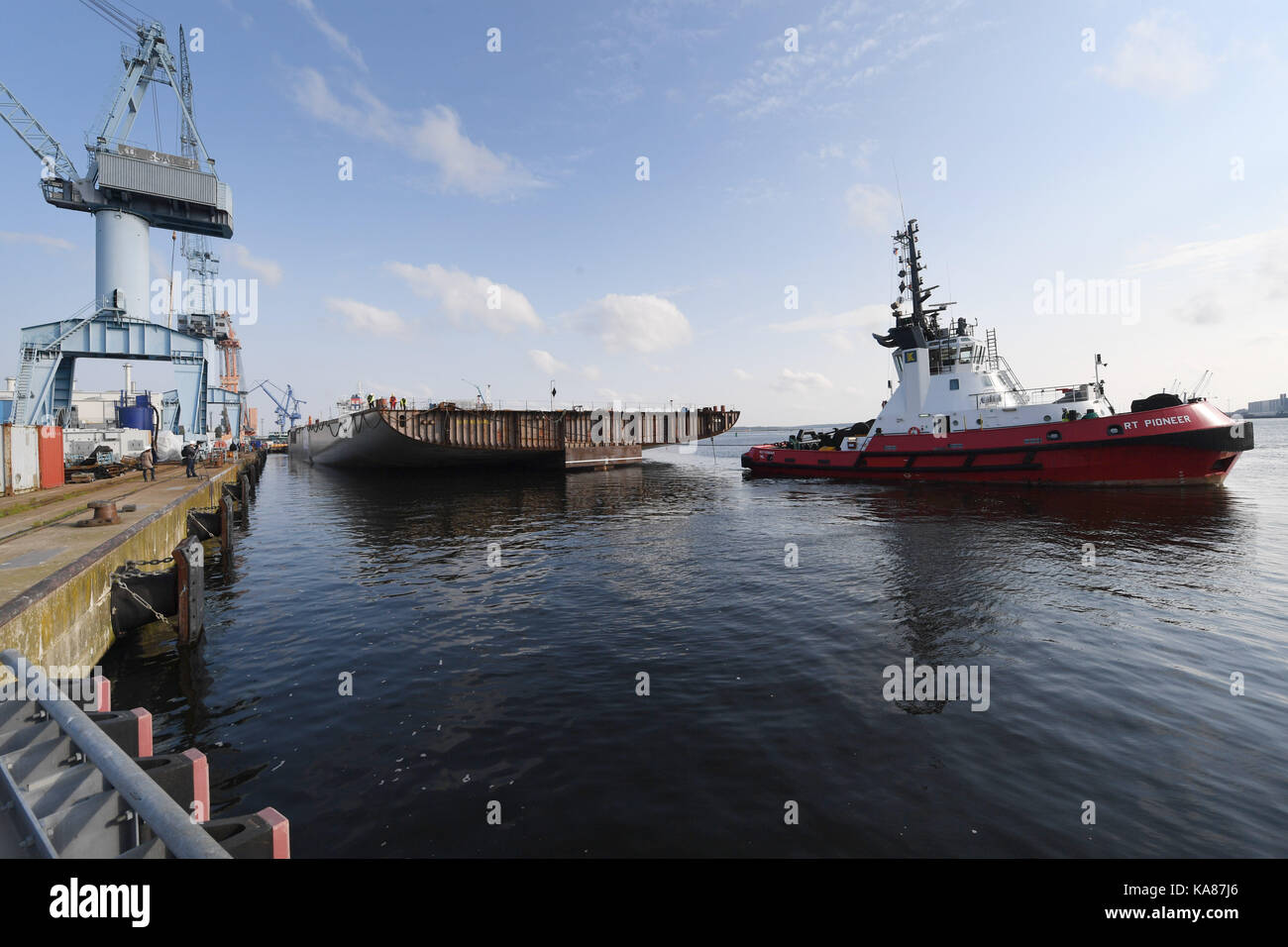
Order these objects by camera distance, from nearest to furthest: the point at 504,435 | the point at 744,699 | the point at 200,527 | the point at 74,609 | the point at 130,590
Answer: the point at 744,699, the point at 74,609, the point at 130,590, the point at 200,527, the point at 504,435

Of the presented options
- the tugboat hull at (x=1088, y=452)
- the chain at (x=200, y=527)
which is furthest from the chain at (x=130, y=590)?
the tugboat hull at (x=1088, y=452)

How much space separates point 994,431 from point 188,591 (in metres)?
40.9

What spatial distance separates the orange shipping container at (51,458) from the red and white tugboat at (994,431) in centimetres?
4707

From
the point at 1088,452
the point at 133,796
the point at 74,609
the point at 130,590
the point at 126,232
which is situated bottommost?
the point at 130,590

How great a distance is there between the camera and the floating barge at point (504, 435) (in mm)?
48406

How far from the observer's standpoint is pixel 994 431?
3488 centimetres

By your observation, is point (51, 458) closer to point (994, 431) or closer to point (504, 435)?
point (504, 435)

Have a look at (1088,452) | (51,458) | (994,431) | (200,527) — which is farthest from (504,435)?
(1088,452)

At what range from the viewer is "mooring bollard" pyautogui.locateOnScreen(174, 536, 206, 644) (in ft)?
36.9

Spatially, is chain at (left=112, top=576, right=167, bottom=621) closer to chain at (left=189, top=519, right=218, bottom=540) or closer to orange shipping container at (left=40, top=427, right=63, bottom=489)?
chain at (left=189, top=519, right=218, bottom=540)

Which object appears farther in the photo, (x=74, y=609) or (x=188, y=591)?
(x=188, y=591)

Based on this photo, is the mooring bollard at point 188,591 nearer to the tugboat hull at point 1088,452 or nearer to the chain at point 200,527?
the chain at point 200,527
